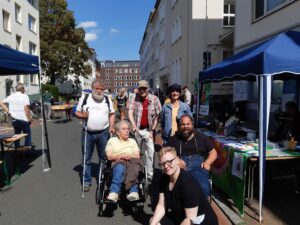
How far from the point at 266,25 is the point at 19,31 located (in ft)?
71.3

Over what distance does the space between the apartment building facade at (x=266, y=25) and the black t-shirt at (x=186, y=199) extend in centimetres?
744

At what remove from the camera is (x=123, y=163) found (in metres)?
5.11

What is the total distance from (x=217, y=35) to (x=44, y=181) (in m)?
18.5

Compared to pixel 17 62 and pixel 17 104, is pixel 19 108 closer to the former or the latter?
pixel 17 104

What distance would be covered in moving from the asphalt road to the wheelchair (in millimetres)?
115

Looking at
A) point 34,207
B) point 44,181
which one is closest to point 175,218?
point 34,207

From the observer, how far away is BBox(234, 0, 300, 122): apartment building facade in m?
10.9

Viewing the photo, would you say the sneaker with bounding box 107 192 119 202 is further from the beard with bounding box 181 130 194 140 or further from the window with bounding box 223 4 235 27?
the window with bounding box 223 4 235 27

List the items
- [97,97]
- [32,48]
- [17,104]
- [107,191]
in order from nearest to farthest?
[107,191] < [97,97] < [17,104] < [32,48]

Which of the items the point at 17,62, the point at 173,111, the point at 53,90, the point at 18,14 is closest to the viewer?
the point at 173,111

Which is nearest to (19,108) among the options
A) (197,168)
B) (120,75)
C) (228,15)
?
(197,168)

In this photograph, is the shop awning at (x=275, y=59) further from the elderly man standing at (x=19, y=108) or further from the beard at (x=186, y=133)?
the elderly man standing at (x=19, y=108)

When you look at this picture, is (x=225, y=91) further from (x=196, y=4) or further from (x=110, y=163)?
(x=110, y=163)

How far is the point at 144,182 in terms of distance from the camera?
5070 millimetres
